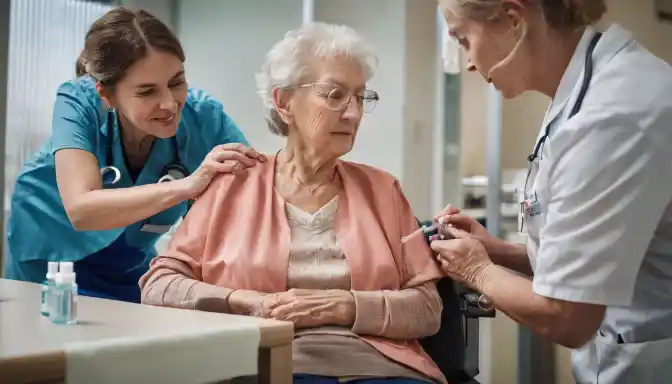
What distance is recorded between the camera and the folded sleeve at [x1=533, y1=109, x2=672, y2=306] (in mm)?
1184

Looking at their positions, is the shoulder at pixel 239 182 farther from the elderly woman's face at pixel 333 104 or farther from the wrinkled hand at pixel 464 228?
the wrinkled hand at pixel 464 228

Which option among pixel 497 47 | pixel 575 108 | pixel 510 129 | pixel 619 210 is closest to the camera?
pixel 619 210

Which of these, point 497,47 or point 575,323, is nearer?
point 575,323

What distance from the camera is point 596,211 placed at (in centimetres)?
119

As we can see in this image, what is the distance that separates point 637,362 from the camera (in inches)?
50.4

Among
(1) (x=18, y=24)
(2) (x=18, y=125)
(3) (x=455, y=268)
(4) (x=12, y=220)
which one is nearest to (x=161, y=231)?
(4) (x=12, y=220)

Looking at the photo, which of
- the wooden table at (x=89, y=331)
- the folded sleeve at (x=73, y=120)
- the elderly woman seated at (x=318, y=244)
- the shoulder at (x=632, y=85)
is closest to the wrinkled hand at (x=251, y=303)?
the elderly woman seated at (x=318, y=244)

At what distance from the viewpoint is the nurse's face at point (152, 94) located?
187 centimetres

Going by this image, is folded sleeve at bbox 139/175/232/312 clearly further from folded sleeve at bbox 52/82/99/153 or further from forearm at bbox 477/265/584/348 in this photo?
forearm at bbox 477/265/584/348

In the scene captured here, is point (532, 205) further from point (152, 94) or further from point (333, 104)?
point (152, 94)

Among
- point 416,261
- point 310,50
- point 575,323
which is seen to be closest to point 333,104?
point 310,50

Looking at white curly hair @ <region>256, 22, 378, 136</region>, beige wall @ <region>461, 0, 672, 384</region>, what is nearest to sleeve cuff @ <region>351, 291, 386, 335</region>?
white curly hair @ <region>256, 22, 378, 136</region>

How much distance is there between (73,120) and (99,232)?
0.33 meters

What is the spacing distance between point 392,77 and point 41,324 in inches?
93.7
